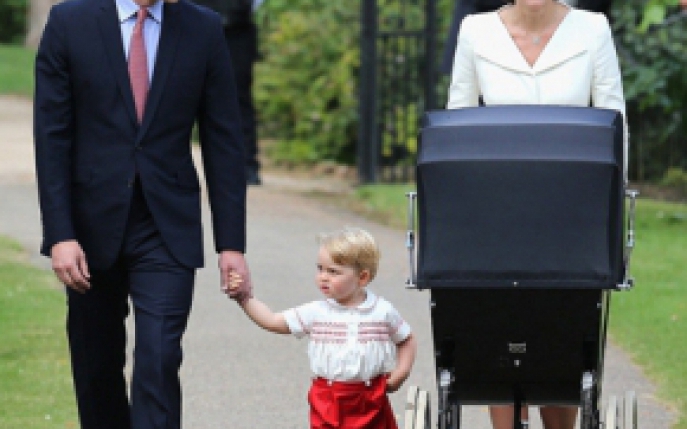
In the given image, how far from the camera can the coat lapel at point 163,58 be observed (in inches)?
228

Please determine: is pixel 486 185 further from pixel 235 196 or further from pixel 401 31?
pixel 401 31

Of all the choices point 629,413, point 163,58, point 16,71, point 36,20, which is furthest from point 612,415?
point 36,20

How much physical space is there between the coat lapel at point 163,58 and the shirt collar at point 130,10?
24 millimetres

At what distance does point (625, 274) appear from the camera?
17.8 ft

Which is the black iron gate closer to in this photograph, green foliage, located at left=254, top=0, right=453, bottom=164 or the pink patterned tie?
green foliage, located at left=254, top=0, right=453, bottom=164

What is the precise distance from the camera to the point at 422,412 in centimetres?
579

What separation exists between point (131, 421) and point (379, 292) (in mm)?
4542

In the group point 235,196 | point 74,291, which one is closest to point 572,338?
point 235,196

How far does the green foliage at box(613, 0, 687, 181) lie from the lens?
1323cm

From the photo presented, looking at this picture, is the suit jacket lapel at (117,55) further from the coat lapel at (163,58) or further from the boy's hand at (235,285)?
the boy's hand at (235,285)

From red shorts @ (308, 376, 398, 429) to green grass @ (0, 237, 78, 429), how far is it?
181 centimetres

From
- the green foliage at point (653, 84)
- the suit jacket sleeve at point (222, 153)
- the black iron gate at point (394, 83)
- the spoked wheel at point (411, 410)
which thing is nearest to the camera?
the spoked wheel at point (411, 410)

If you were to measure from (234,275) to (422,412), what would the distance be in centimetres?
72

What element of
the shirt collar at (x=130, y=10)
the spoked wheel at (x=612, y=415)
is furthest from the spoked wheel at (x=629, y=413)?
the shirt collar at (x=130, y=10)
